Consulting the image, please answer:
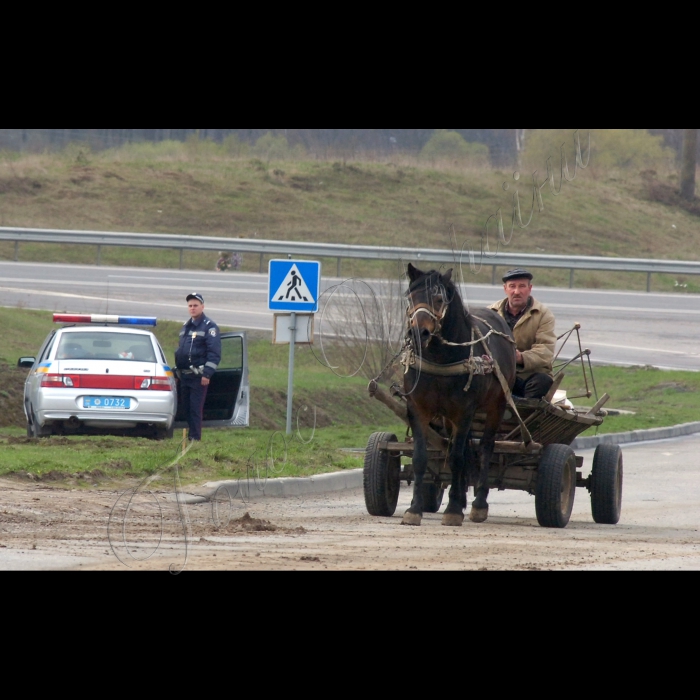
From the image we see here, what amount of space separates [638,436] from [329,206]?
A: 1047 inches

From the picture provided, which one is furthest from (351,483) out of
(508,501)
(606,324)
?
(606,324)

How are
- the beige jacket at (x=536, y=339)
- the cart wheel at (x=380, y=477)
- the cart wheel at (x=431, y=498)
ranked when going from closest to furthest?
the cart wheel at (x=380, y=477) → the beige jacket at (x=536, y=339) → the cart wheel at (x=431, y=498)

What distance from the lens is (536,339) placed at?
11.6 meters

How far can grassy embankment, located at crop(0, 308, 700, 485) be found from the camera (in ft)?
44.4

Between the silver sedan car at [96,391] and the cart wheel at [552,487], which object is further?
the silver sedan car at [96,391]

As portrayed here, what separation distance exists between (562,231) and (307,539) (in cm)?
3499

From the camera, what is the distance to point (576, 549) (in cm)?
926

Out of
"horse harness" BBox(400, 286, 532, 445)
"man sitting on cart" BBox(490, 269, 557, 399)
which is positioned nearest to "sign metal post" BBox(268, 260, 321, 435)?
"man sitting on cart" BBox(490, 269, 557, 399)

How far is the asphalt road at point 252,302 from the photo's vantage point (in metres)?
28.3

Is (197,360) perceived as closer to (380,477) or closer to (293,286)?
(293,286)

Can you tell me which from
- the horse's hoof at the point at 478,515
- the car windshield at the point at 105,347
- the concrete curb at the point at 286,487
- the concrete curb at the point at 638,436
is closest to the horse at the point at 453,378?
the horse's hoof at the point at 478,515

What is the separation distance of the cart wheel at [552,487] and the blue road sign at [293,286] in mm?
6744

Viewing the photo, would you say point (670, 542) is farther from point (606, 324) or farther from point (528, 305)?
point (606, 324)

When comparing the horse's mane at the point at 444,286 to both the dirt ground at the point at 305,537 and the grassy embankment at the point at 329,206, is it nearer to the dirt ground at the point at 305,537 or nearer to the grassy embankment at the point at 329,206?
the dirt ground at the point at 305,537
